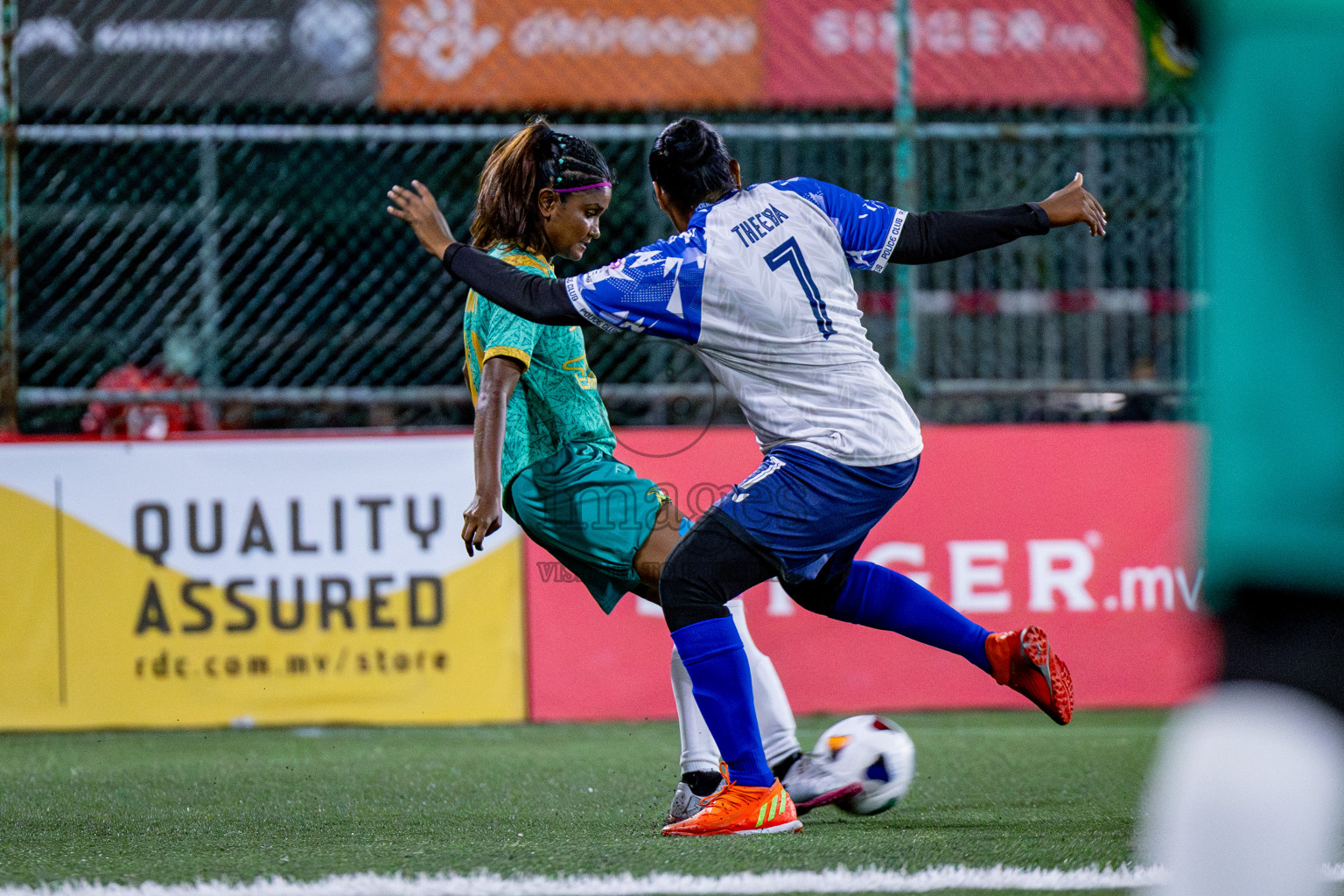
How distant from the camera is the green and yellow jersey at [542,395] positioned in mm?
4277

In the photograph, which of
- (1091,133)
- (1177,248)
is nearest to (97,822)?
(1091,133)

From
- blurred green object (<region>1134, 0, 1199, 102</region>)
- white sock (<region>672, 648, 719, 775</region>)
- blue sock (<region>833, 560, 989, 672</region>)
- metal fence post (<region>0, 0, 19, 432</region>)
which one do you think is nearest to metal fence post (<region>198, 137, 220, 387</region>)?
metal fence post (<region>0, 0, 19, 432</region>)

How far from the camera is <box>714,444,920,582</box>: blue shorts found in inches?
144

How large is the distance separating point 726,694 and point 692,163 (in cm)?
122

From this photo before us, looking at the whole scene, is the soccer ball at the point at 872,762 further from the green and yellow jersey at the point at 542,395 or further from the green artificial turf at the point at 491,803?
the green and yellow jersey at the point at 542,395

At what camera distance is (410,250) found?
8492mm

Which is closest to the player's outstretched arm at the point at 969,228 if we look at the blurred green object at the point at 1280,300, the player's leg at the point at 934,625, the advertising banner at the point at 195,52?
the player's leg at the point at 934,625

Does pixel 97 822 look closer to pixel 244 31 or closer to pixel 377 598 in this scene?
pixel 377 598

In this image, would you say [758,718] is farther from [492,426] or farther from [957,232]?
[957,232]

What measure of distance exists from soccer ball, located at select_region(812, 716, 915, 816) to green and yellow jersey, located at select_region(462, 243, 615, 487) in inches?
38.2

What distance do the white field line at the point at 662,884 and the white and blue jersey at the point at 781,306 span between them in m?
1.02

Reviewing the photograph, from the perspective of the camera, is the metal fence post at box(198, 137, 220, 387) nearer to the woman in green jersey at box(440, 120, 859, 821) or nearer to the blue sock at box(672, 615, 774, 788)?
the woman in green jersey at box(440, 120, 859, 821)

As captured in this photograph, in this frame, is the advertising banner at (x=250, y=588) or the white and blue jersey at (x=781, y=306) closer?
the white and blue jersey at (x=781, y=306)

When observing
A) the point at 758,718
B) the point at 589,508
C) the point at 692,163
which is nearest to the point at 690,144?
the point at 692,163
